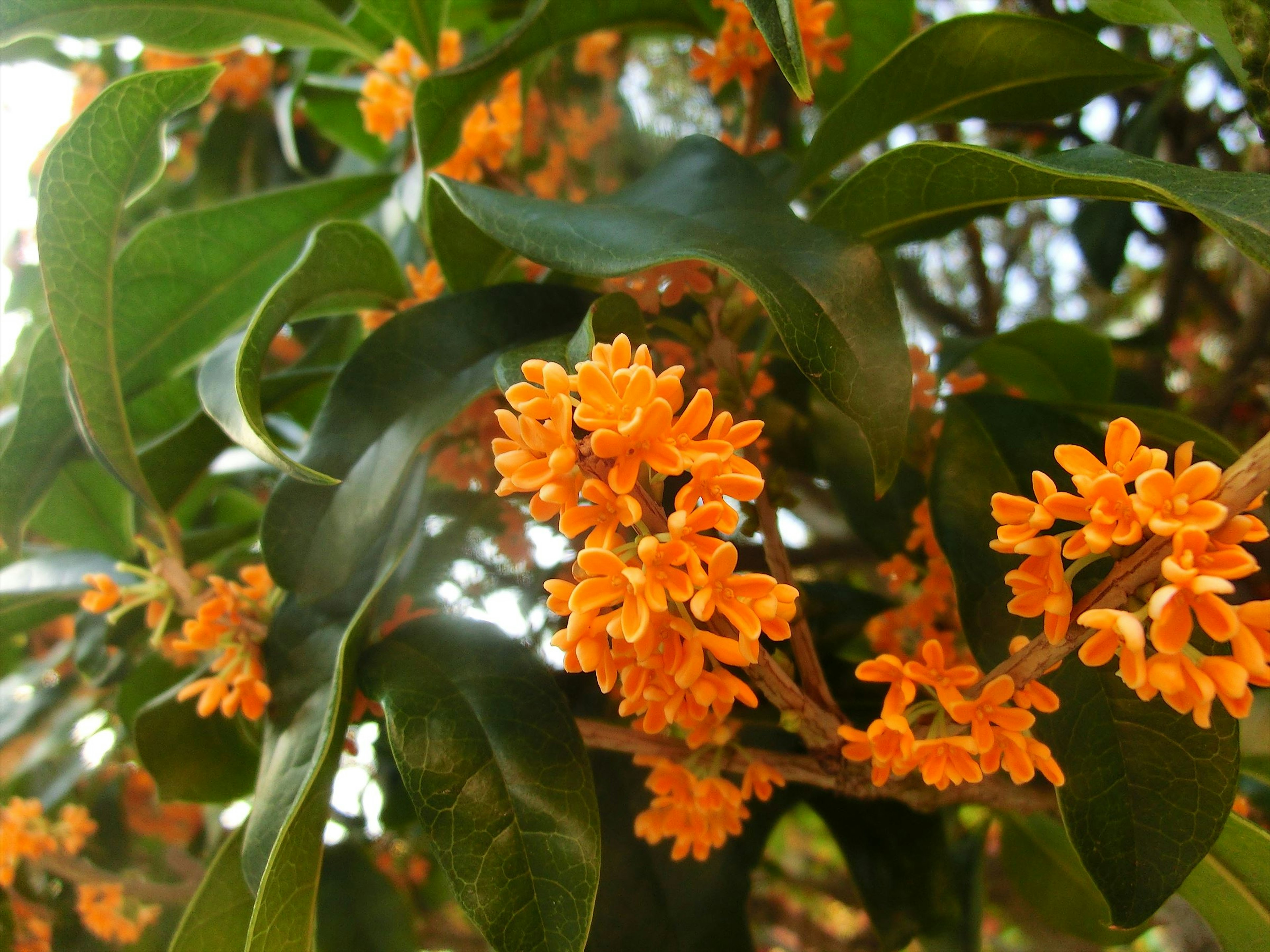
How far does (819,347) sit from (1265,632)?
227mm

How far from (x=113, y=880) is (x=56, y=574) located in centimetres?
44

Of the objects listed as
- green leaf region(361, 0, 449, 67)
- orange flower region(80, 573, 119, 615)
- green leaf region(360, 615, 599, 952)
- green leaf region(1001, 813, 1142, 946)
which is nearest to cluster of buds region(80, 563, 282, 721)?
orange flower region(80, 573, 119, 615)

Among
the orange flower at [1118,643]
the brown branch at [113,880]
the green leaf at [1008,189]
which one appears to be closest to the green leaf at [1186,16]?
the green leaf at [1008,189]

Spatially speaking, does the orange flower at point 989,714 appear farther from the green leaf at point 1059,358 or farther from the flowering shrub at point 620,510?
the green leaf at point 1059,358

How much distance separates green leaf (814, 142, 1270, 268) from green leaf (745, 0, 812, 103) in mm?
126

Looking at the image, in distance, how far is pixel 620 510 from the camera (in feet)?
1.16

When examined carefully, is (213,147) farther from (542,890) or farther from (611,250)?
(542,890)

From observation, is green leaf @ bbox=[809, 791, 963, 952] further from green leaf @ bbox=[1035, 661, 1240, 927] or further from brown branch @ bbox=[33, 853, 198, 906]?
brown branch @ bbox=[33, 853, 198, 906]

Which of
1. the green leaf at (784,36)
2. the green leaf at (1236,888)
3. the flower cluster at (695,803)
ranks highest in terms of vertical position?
the green leaf at (784,36)

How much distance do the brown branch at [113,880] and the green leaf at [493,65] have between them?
87 cm

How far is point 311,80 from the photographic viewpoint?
0.97 meters

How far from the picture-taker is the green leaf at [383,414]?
538 millimetres

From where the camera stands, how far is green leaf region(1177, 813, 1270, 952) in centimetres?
53

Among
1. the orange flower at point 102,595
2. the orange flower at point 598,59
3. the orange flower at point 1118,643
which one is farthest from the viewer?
the orange flower at point 598,59
